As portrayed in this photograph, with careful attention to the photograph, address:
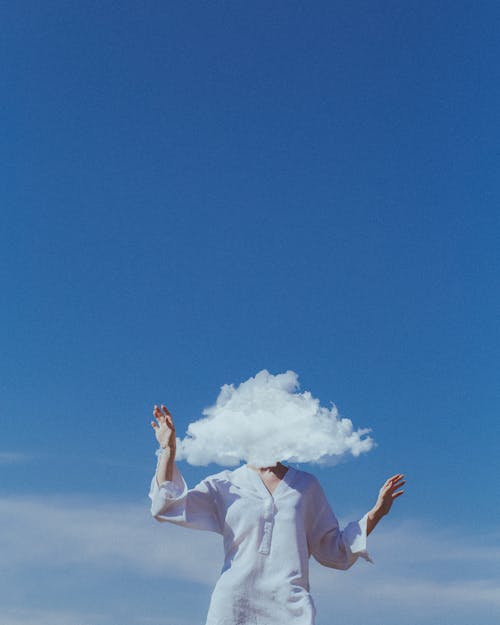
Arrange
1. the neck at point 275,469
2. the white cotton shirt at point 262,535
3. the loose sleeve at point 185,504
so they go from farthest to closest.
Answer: the neck at point 275,469
the loose sleeve at point 185,504
the white cotton shirt at point 262,535

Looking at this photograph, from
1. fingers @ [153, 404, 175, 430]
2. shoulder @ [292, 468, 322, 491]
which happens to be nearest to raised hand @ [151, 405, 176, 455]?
fingers @ [153, 404, 175, 430]

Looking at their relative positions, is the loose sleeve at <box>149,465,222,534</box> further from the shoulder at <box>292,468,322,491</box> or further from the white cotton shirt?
the shoulder at <box>292,468,322,491</box>

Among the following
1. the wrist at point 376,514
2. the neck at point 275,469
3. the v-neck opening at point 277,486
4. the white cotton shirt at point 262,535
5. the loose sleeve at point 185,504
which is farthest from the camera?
the neck at point 275,469

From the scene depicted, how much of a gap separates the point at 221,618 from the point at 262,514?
105 centimetres

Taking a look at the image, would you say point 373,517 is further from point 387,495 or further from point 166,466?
point 166,466

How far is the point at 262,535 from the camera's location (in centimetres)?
809

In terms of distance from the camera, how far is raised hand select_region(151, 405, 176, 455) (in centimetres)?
815

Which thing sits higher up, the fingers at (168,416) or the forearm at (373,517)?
the fingers at (168,416)

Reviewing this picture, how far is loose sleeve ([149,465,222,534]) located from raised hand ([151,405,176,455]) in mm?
266

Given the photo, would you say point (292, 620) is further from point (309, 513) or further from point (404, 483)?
point (404, 483)

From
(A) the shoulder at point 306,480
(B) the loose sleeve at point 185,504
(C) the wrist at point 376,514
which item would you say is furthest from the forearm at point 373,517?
(B) the loose sleeve at point 185,504

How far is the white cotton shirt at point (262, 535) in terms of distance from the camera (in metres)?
7.81

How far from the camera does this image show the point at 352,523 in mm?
8602

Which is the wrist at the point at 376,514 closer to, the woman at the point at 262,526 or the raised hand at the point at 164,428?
the woman at the point at 262,526
